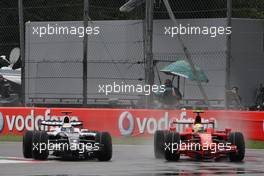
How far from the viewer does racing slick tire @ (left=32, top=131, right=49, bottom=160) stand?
17.6m

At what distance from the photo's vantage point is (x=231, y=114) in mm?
24062

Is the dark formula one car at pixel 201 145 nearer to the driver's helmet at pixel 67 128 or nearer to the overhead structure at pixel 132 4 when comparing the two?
the driver's helmet at pixel 67 128

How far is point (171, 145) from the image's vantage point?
17.8 metres

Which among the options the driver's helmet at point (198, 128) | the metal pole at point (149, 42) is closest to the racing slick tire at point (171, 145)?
the driver's helmet at point (198, 128)

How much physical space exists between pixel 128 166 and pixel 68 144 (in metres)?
1.80

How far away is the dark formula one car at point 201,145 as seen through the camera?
17781mm

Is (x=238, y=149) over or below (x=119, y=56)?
below

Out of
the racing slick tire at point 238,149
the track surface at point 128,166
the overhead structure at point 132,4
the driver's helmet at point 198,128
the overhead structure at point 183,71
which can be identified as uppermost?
the overhead structure at point 132,4

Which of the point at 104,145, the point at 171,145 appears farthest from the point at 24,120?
the point at 171,145

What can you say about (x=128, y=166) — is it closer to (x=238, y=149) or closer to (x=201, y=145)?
(x=201, y=145)

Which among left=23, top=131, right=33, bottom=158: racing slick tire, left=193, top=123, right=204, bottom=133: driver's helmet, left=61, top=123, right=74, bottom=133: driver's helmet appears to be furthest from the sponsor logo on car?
left=193, top=123, right=204, bottom=133: driver's helmet

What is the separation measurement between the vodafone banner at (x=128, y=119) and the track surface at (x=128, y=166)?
14.0 ft

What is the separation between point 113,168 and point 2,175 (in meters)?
2.35

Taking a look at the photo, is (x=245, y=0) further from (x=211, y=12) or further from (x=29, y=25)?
(x=29, y=25)
